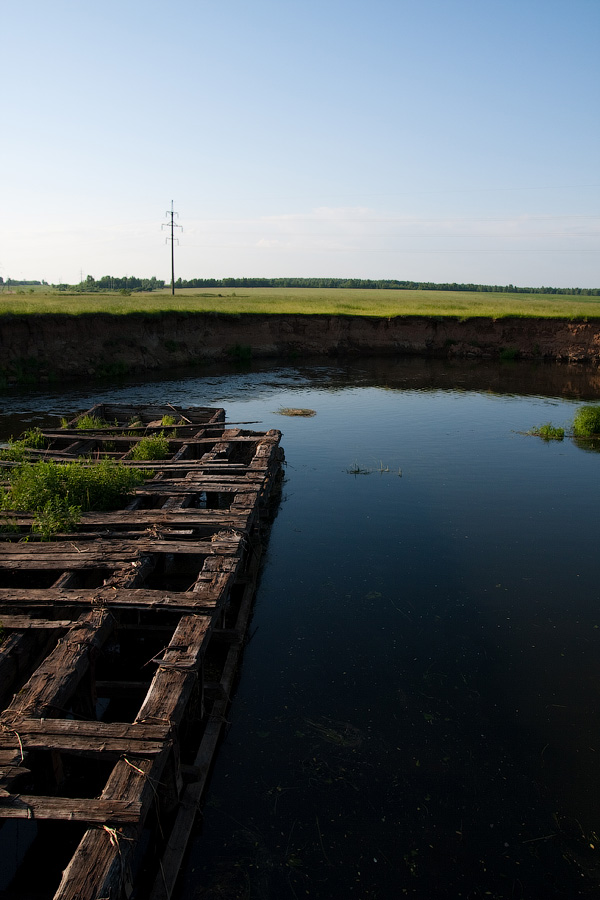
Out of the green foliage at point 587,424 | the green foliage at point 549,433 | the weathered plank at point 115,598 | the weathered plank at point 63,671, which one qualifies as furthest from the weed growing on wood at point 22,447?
the green foliage at point 587,424

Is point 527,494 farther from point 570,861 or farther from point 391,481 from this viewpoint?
point 570,861

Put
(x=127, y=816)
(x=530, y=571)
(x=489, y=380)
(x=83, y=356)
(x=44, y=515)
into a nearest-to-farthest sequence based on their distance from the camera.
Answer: (x=127, y=816) → (x=44, y=515) → (x=530, y=571) → (x=83, y=356) → (x=489, y=380)

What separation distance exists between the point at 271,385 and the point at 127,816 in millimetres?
22422

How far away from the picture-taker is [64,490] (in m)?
8.69

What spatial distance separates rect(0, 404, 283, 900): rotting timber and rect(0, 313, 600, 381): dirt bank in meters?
17.6

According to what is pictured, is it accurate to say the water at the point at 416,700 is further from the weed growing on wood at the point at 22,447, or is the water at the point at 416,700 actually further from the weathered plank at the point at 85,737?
the weed growing on wood at the point at 22,447

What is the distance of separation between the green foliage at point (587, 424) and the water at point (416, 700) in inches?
184

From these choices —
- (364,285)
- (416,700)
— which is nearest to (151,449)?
(416,700)

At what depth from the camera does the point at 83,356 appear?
83.4 feet

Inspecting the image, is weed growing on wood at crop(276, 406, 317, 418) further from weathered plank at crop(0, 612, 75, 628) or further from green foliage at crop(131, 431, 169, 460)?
weathered plank at crop(0, 612, 75, 628)

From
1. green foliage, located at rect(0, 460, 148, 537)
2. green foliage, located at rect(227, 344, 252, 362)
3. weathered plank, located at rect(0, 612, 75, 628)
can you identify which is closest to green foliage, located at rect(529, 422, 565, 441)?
green foliage, located at rect(0, 460, 148, 537)

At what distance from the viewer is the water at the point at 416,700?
4.62m

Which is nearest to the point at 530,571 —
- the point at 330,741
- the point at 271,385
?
the point at 330,741

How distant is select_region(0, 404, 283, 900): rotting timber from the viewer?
388 centimetres
